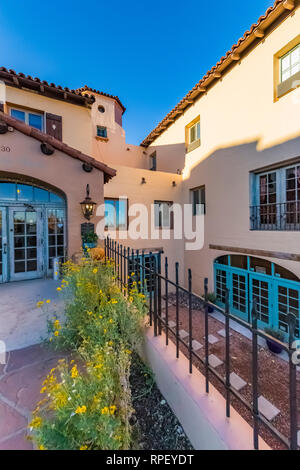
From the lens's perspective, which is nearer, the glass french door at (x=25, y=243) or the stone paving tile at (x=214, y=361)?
the stone paving tile at (x=214, y=361)

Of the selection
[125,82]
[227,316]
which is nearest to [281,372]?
[227,316]

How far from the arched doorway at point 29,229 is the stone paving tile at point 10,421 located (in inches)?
169

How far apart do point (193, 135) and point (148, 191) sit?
143 inches

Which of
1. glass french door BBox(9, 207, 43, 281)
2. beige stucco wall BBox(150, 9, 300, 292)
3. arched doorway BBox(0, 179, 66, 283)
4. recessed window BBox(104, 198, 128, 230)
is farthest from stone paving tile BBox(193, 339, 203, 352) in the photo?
recessed window BBox(104, 198, 128, 230)

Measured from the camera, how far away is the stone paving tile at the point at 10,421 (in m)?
1.53

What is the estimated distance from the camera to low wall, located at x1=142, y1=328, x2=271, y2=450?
1271mm

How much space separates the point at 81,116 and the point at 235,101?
6164mm

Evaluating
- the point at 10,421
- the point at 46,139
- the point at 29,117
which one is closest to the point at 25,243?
the point at 46,139

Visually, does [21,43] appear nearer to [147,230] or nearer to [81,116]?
[81,116]

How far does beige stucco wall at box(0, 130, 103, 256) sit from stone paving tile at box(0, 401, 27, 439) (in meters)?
3.97

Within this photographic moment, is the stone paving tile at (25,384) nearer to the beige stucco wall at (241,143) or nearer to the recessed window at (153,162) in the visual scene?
the beige stucco wall at (241,143)

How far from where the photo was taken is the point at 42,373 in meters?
2.08

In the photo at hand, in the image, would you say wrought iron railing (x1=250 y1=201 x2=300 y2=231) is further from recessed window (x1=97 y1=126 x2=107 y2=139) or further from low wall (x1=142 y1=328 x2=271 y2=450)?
recessed window (x1=97 y1=126 x2=107 y2=139)

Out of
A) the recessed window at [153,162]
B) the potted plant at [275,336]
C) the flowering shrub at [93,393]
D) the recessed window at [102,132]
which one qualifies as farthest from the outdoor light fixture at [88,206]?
the recessed window at [153,162]
